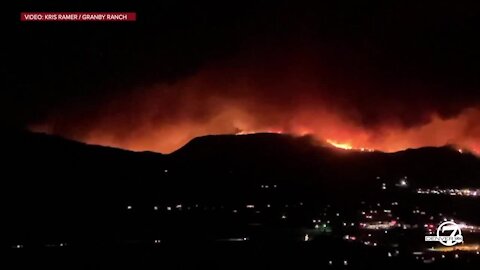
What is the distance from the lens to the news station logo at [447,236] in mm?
21562

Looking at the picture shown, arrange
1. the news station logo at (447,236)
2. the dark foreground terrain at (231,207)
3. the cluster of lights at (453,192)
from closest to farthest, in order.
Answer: the news station logo at (447,236) < the dark foreground terrain at (231,207) < the cluster of lights at (453,192)

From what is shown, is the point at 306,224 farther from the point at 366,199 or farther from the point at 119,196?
the point at 119,196

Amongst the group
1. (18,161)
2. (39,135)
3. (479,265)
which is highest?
(39,135)

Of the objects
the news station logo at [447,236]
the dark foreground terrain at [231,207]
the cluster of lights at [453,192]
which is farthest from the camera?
the cluster of lights at [453,192]

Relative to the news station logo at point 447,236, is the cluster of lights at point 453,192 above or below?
above

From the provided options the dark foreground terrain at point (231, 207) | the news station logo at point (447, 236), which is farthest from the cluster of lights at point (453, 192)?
the news station logo at point (447, 236)

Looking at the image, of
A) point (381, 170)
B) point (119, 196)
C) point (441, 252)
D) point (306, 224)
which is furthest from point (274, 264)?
point (381, 170)

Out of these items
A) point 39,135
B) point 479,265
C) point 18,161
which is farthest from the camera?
point 39,135

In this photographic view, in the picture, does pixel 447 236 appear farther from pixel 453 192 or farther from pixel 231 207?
pixel 453 192

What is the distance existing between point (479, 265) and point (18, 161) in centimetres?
2810

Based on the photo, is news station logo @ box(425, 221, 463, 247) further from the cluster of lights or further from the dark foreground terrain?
the cluster of lights

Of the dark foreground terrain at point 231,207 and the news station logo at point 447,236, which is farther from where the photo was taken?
the dark foreground terrain at point 231,207

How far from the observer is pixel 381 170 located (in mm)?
41844

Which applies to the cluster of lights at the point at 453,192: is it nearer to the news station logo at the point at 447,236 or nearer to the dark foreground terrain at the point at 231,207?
the dark foreground terrain at the point at 231,207
